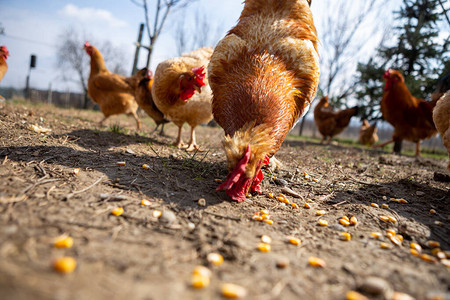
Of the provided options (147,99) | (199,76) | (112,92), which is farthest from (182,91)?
(112,92)

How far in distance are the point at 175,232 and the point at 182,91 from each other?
8.94 feet

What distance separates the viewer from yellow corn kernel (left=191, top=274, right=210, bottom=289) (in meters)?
1.01

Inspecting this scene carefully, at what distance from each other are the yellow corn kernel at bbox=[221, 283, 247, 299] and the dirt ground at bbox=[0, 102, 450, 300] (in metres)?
0.04

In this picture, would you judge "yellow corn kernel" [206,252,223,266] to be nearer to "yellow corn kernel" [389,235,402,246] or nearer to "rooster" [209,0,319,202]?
"rooster" [209,0,319,202]

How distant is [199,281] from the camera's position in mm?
1018

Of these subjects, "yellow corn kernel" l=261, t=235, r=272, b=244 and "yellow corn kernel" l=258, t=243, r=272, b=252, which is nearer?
"yellow corn kernel" l=258, t=243, r=272, b=252

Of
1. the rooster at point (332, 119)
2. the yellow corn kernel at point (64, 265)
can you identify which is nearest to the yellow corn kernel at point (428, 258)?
the yellow corn kernel at point (64, 265)

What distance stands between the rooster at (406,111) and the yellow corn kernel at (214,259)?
768cm

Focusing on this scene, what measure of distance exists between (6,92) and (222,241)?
1003 inches

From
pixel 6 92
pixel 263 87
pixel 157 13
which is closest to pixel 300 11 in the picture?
pixel 263 87

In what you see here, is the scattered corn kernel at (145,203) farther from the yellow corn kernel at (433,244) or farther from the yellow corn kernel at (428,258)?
the yellow corn kernel at (433,244)

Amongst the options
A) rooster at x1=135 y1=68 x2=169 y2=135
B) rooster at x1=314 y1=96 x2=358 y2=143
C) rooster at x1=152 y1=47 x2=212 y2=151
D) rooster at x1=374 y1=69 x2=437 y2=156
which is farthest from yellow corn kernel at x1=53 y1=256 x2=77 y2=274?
rooster at x1=314 y1=96 x2=358 y2=143

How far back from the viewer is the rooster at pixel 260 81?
72.1 inches

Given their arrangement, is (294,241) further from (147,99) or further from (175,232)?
(147,99)
